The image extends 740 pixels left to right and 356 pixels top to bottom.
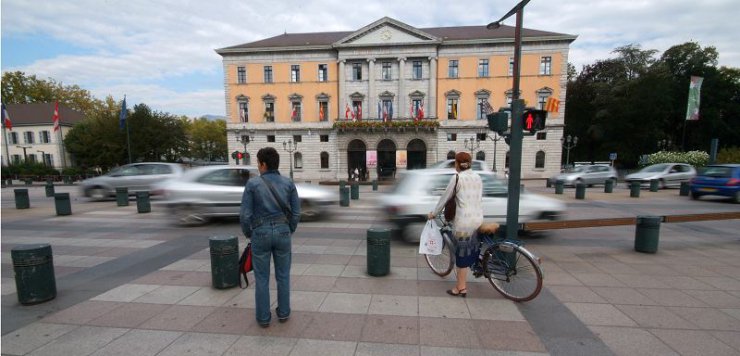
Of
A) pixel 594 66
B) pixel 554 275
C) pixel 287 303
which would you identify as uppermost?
pixel 594 66

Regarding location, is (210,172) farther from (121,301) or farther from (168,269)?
(121,301)

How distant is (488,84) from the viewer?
36.1m

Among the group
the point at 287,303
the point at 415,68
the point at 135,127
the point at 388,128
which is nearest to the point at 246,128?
the point at 135,127

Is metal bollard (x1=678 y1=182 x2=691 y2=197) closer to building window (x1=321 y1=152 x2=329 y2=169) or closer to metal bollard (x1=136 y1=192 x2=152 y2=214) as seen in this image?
metal bollard (x1=136 y1=192 x2=152 y2=214)

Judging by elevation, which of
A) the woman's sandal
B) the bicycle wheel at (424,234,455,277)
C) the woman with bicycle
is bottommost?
the woman's sandal

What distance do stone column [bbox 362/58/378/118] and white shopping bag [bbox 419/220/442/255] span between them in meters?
33.7

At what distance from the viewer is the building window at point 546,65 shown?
1373 inches

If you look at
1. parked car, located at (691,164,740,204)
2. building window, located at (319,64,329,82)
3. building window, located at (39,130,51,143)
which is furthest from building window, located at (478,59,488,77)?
building window, located at (39,130,51,143)

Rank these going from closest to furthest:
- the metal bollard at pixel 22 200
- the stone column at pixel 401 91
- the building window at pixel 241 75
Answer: the metal bollard at pixel 22 200 < the stone column at pixel 401 91 < the building window at pixel 241 75

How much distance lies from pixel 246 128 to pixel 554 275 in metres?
39.1

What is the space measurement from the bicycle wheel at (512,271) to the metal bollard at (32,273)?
570 cm

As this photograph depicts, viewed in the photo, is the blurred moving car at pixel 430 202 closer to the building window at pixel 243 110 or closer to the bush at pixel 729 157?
the bush at pixel 729 157

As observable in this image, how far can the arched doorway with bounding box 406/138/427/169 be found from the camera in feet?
122

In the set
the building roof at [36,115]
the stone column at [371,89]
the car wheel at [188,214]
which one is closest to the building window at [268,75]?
the stone column at [371,89]
